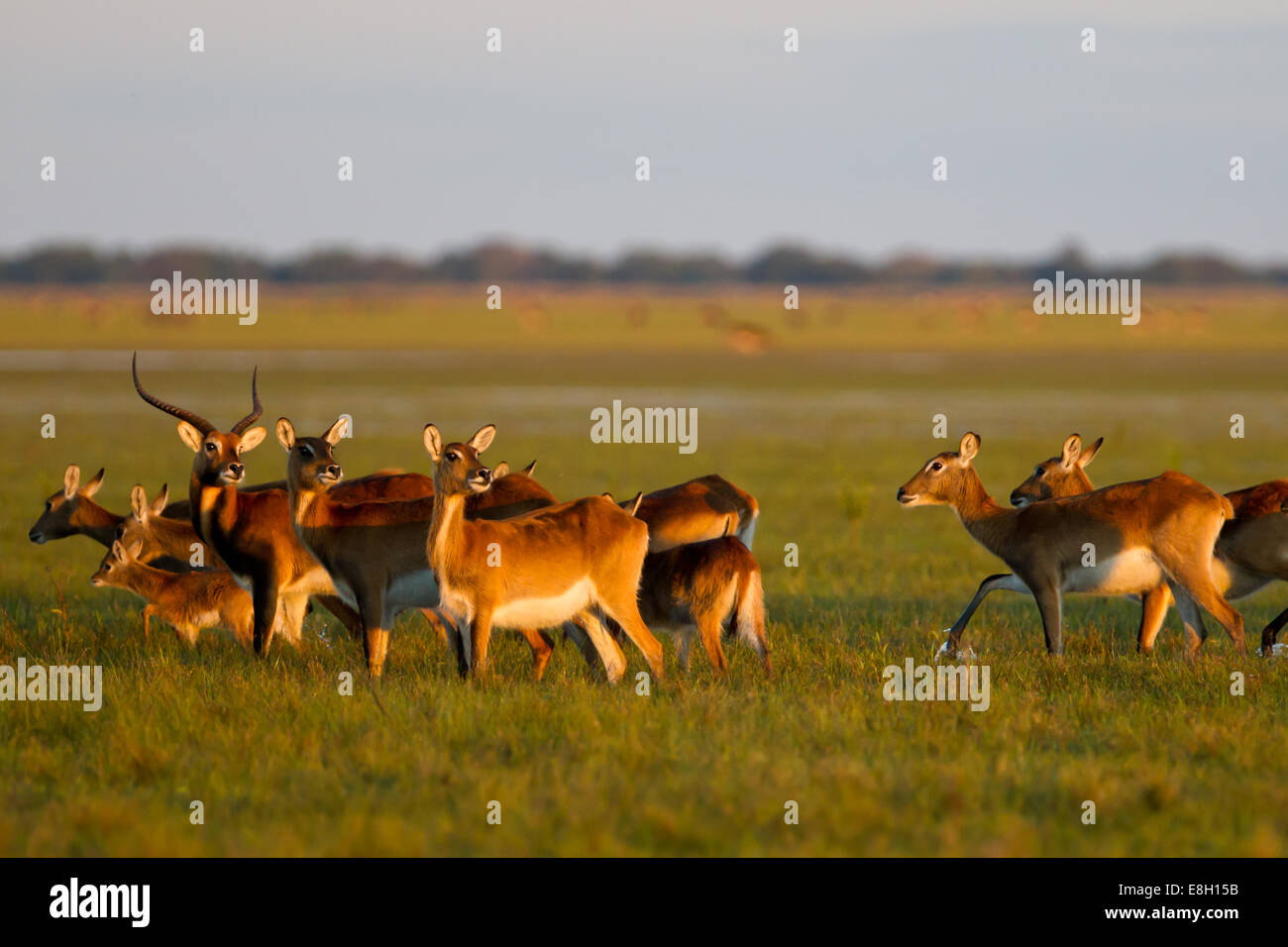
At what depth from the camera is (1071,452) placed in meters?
13.2

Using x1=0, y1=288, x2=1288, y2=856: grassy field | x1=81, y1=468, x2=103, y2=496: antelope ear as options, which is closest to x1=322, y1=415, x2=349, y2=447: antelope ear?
x1=0, y1=288, x2=1288, y2=856: grassy field

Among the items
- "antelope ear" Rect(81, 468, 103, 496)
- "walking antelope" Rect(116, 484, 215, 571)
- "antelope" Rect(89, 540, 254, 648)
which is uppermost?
"antelope ear" Rect(81, 468, 103, 496)

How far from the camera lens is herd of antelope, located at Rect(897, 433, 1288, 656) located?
442 inches

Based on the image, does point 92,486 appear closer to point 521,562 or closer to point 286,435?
point 286,435

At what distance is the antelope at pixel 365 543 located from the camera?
1085 centimetres

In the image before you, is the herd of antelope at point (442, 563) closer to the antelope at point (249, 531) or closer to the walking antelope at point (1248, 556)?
the antelope at point (249, 531)

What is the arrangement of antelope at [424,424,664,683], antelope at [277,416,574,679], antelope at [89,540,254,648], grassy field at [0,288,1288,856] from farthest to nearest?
antelope at [89,540,254,648]
antelope at [277,416,574,679]
antelope at [424,424,664,683]
grassy field at [0,288,1288,856]

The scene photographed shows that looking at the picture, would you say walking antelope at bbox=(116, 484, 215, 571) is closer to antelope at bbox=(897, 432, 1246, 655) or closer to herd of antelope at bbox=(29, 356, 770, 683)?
herd of antelope at bbox=(29, 356, 770, 683)

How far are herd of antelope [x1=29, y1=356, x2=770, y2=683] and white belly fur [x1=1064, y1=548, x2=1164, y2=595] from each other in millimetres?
2615

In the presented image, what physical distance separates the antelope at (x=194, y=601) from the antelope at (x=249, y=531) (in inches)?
14.7

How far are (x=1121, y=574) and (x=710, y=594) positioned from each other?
3205mm

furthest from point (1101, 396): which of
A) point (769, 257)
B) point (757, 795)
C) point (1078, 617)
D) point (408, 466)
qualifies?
point (769, 257)

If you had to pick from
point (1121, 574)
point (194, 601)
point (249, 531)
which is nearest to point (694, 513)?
point (1121, 574)
